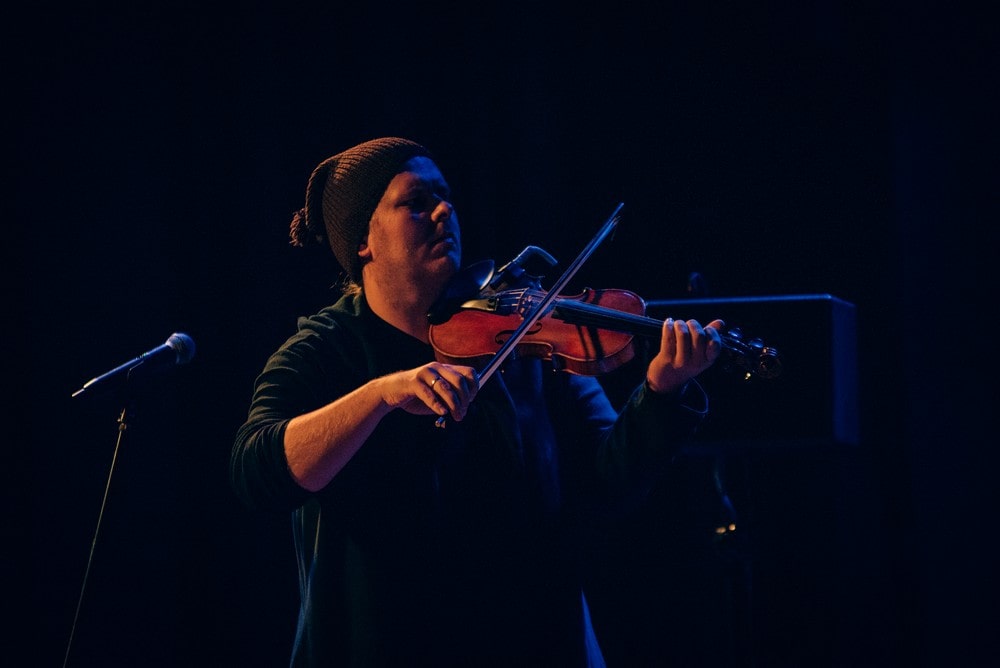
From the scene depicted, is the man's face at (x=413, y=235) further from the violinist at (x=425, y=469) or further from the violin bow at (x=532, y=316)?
the violin bow at (x=532, y=316)

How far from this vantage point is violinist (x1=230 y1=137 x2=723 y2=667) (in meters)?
1.75

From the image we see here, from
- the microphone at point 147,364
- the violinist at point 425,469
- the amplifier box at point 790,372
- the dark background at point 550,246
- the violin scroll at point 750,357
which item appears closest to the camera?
the violinist at point 425,469

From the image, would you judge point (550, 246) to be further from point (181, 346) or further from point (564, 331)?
point (181, 346)

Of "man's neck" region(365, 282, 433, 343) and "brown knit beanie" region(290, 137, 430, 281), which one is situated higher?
"brown knit beanie" region(290, 137, 430, 281)

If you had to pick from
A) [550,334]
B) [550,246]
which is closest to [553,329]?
[550,334]

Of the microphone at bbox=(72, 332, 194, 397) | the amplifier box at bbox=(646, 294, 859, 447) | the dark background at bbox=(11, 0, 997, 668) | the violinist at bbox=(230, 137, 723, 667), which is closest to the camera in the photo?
the violinist at bbox=(230, 137, 723, 667)

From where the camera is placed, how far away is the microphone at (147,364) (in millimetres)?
2070

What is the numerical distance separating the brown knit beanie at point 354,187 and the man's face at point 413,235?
0.02 m

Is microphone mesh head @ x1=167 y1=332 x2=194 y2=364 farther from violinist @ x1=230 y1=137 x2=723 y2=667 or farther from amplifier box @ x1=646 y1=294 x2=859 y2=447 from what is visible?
amplifier box @ x1=646 y1=294 x2=859 y2=447

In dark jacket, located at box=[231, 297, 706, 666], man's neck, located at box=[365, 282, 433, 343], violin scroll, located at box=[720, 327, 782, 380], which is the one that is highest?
man's neck, located at box=[365, 282, 433, 343]

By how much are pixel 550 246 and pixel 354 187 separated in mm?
968

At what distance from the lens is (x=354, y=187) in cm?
211

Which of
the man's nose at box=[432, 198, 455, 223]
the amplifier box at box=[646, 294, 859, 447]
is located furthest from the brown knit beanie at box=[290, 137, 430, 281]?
the amplifier box at box=[646, 294, 859, 447]

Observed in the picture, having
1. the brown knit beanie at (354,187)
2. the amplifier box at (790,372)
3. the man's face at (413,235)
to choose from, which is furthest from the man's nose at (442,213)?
the amplifier box at (790,372)
